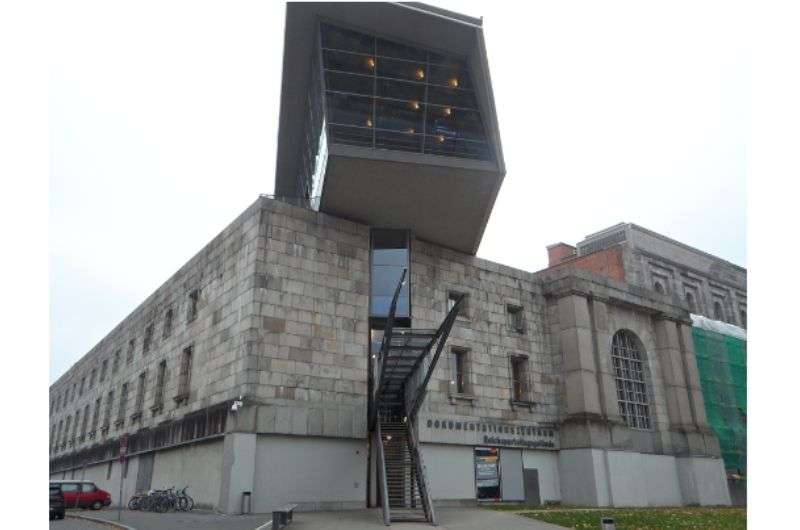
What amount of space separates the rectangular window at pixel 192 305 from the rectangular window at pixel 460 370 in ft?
41.6

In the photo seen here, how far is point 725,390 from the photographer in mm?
40094

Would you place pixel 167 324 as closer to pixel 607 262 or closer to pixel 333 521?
pixel 333 521

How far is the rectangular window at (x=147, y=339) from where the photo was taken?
3554cm

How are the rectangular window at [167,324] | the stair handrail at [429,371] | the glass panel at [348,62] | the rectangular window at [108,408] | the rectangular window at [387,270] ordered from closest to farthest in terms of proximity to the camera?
the stair handrail at [429,371], the glass panel at [348,62], the rectangular window at [387,270], the rectangular window at [167,324], the rectangular window at [108,408]

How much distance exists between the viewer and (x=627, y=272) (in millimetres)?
46344

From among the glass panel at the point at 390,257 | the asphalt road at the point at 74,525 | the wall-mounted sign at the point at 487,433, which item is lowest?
the asphalt road at the point at 74,525

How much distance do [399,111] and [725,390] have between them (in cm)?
2976

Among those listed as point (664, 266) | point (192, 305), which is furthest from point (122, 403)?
point (664, 266)

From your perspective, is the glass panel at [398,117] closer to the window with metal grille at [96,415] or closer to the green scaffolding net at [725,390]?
the green scaffolding net at [725,390]

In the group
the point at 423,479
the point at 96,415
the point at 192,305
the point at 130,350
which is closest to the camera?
the point at 423,479

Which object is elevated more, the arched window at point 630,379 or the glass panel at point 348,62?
the glass panel at point 348,62

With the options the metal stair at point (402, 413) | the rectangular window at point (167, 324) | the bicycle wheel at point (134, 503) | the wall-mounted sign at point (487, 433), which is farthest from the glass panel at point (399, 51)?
the bicycle wheel at point (134, 503)

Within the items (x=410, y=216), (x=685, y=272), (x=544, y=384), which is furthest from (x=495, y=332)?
(x=685, y=272)

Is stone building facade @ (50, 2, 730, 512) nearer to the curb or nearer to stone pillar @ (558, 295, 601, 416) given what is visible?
stone pillar @ (558, 295, 601, 416)
